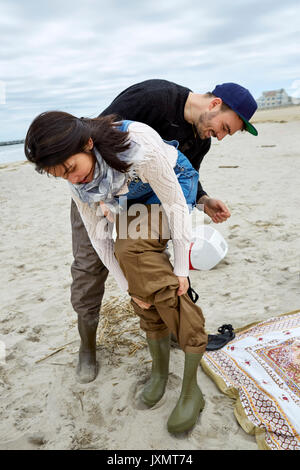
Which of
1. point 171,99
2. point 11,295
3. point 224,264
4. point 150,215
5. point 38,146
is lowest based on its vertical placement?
point 11,295

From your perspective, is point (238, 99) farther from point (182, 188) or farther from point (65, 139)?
point (65, 139)

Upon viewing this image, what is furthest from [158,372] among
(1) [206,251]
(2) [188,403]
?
(1) [206,251]

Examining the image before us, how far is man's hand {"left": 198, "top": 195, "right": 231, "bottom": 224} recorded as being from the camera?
2.11m

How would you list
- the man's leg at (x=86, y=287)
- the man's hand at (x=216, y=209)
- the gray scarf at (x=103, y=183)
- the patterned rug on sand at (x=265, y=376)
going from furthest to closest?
the man's hand at (x=216, y=209) < the man's leg at (x=86, y=287) < the patterned rug on sand at (x=265, y=376) < the gray scarf at (x=103, y=183)

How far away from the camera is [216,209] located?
84.4 inches

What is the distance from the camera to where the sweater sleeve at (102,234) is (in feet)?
5.57

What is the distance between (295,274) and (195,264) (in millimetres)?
827

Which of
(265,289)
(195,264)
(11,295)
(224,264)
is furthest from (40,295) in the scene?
(265,289)

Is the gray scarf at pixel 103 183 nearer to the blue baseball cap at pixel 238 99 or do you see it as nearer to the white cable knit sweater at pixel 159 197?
the white cable knit sweater at pixel 159 197

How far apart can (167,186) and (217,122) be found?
55cm

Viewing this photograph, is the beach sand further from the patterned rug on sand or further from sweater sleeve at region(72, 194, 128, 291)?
sweater sleeve at region(72, 194, 128, 291)

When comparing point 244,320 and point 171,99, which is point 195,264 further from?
point 171,99

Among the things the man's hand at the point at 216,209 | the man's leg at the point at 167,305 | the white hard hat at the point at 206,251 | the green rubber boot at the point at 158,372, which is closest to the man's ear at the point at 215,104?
the man's hand at the point at 216,209

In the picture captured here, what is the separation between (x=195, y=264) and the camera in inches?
129
